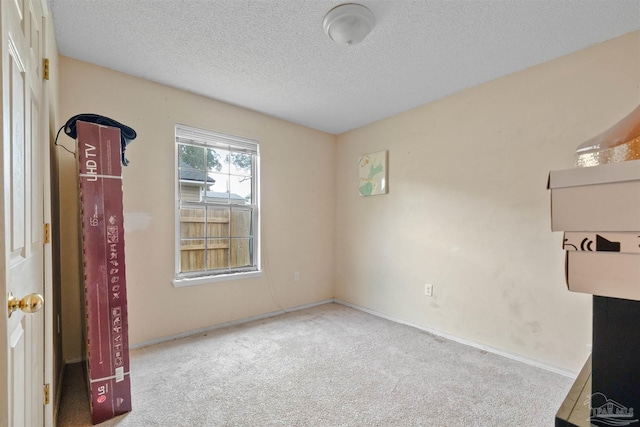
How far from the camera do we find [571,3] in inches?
65.2

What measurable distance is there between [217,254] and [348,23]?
2.46 m

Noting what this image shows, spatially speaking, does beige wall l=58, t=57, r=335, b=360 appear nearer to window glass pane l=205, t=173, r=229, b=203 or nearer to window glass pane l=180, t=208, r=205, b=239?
window glass pane l=180, t=208, r=205, b=239

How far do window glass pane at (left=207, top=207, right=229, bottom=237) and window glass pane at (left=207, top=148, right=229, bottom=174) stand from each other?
1.41ft

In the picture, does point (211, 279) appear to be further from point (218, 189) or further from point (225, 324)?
point (218, 189)

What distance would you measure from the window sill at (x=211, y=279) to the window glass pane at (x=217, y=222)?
45 centimetres

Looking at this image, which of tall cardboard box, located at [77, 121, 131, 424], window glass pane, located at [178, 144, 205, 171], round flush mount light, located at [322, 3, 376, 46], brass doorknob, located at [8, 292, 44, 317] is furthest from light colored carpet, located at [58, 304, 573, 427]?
round flush mount light, located at [322, 3, 376, 46]

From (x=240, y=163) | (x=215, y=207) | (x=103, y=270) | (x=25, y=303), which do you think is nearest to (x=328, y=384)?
(x=103, y=270)

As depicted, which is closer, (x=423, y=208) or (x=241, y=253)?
(x=423, y=208)

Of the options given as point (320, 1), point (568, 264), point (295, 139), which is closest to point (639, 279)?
point (568, 264)

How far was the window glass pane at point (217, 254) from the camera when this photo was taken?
3.05 m

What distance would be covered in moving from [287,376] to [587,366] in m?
1.76

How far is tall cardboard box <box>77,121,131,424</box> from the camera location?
63.3 inches

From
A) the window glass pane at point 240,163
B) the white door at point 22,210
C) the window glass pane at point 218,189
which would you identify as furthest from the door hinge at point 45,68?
the window glass pane at point 240,163

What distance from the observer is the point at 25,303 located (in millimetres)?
767
